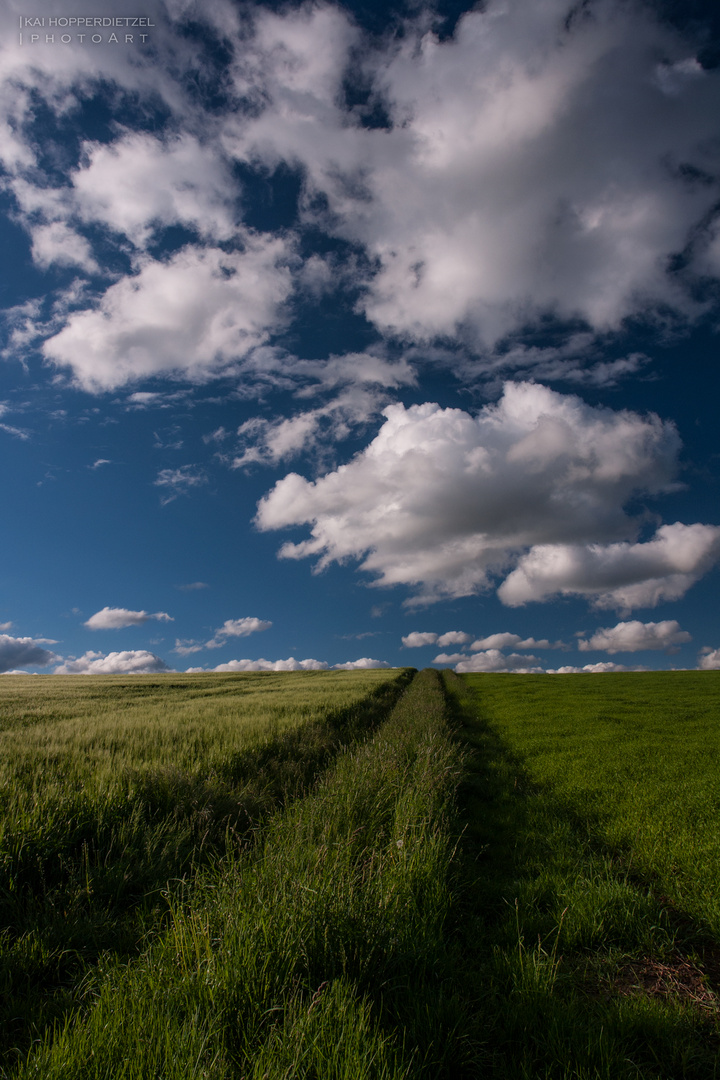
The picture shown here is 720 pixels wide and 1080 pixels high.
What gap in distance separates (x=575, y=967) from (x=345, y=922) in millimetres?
2152

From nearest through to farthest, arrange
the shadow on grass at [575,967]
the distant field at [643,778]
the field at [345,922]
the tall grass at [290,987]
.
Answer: the tall grass at [290,987] → the field at [345,922] → the shadow on grass at [575,967] → the distant field at [643,778]

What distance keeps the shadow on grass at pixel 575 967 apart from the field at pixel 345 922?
0.8 inches

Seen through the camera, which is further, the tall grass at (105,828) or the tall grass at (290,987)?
the tall grass at (105,828)

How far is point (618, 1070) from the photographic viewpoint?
264 centimetres

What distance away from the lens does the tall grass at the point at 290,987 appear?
2.21 meters

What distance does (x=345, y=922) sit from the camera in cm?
300

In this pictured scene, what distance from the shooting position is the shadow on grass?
278 cm

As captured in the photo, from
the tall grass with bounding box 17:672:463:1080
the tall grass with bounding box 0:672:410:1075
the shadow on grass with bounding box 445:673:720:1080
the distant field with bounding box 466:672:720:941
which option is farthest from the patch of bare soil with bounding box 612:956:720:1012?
the tall grass with bounding box 0:672:410:1075

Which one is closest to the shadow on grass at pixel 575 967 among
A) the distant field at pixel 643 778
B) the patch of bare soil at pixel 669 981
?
the patch of bare soil at pixel 669 981

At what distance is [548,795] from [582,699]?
18536 mm

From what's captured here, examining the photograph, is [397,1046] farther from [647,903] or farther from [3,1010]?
[647,903]

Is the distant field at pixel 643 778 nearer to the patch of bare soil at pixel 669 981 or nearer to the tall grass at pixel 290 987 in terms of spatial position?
the patch of bare soil at pixel 669 981

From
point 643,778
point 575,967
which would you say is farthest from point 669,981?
point 643,778

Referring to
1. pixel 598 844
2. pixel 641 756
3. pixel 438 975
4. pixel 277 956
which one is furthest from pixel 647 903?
pixel 641 756
